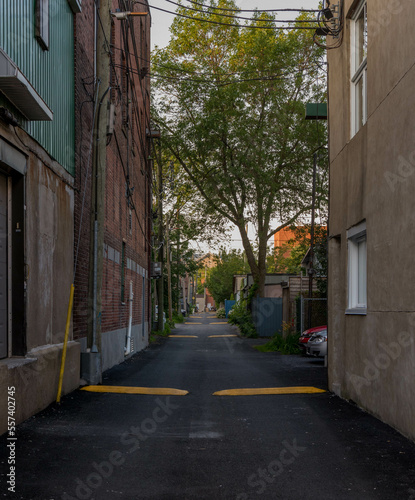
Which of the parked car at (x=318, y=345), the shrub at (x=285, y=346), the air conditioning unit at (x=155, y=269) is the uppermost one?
the air conditioning unit at (x=155, y=269)

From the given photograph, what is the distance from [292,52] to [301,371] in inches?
743

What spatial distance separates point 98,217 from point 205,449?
20.0 ft

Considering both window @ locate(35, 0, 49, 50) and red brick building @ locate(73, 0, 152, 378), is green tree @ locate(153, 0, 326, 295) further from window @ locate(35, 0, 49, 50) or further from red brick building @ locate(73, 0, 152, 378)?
window @ locate(35, 0, 49, 50)

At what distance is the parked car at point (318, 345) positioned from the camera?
16.4 metres

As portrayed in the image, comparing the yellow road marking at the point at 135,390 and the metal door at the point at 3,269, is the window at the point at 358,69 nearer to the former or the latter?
the yellow road marking at the point at 135,390

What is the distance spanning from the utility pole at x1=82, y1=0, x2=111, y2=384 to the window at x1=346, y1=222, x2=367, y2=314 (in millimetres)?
4524

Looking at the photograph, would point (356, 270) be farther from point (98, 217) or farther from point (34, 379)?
point (34, 379)

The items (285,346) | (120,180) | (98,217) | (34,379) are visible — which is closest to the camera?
(34,379)

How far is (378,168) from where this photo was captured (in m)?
7.74

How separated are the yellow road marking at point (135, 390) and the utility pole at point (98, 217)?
1.19ft

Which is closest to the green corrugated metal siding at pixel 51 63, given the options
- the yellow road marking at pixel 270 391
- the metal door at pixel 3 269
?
the metal door at pixel 3 269

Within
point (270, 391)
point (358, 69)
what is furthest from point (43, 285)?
point (358, 69)

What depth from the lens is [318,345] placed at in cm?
1653

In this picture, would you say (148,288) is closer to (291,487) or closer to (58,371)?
(58,371)
